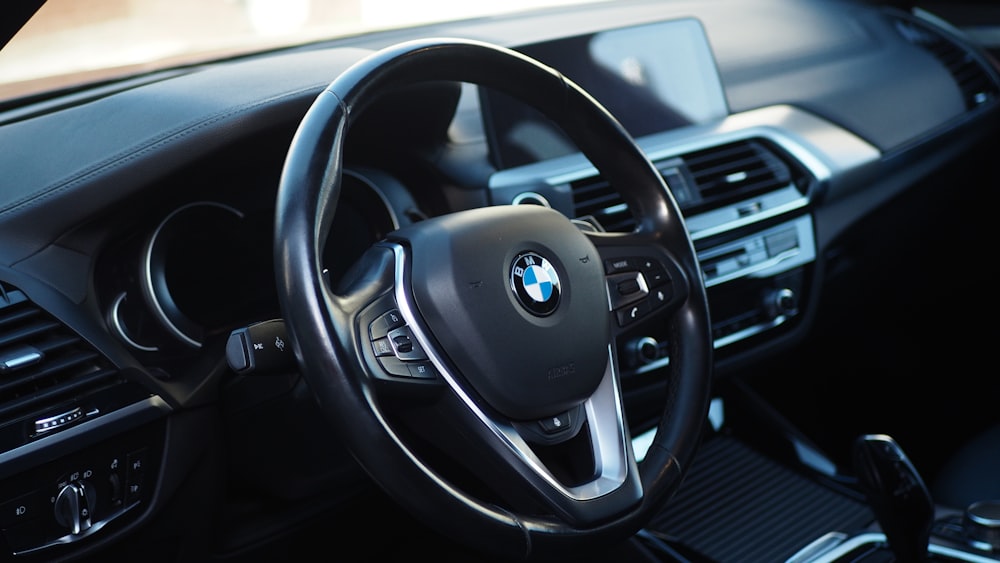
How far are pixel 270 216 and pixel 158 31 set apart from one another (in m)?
0.43

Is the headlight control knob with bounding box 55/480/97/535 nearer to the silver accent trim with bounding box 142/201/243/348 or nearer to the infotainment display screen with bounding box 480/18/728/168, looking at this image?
the silver accent trim with bounding box 142/201/243/348

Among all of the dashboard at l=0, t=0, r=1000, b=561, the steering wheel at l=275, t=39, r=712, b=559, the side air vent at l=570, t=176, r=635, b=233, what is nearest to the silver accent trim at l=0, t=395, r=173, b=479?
the dashboard at l=0, t=0, r=1000, b=561

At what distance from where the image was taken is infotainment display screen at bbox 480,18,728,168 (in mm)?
1754

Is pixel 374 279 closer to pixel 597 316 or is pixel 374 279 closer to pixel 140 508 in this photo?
pixel 597 316

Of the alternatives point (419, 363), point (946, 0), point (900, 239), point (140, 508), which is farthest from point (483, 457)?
point (946, 0)

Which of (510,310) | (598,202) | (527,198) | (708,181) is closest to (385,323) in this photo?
(510,310)

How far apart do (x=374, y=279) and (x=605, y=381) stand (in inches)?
12.0

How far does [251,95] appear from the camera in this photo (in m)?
1.35

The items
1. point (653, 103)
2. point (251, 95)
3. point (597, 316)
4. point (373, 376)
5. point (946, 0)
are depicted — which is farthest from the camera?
point (946, 0)

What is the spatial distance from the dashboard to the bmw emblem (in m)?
0.14

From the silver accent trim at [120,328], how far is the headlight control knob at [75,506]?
0.55 ft

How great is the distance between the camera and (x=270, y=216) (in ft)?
4.93

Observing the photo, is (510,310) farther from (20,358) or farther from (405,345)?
(20,358)

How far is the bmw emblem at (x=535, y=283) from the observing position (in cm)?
116
